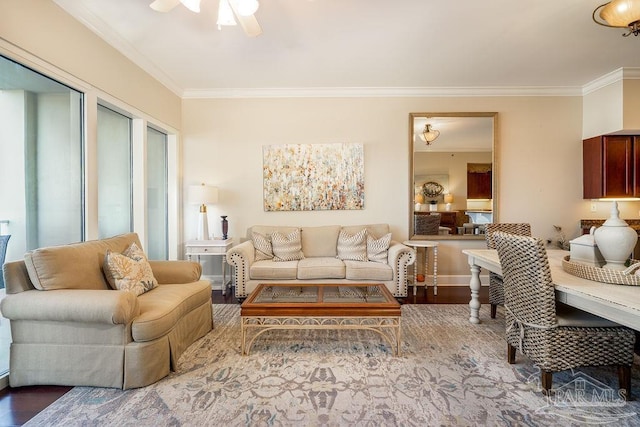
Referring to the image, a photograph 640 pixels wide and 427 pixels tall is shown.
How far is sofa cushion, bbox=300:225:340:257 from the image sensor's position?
4.18m

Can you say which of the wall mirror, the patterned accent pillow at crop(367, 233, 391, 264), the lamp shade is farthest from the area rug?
the wall mirror

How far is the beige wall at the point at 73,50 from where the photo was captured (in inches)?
81.0

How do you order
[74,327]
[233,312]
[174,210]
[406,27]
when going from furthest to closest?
1. [174,210]
2. [233,312]
3. [406,27]
4. [74,327]

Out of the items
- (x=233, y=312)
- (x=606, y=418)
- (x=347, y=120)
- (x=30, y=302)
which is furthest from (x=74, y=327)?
(x=347, y=120)

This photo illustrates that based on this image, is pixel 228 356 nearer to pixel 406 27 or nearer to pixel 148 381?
pixel 148 381

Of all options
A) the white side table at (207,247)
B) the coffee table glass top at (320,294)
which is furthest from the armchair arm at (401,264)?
the white side table at (207,247)

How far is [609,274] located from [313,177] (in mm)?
3320

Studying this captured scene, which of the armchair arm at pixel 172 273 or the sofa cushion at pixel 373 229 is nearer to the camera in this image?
the armchair arm at pixel 172 273

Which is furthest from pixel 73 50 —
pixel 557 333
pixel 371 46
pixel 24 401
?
pixel 557 333

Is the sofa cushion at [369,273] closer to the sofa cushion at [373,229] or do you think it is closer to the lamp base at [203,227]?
the sofa cushion at [373,229]

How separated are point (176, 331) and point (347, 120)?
3.45 metres

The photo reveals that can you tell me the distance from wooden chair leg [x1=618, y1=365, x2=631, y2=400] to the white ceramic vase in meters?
0.62

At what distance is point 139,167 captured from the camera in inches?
138

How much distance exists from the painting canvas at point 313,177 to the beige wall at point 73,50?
5.50 ft
